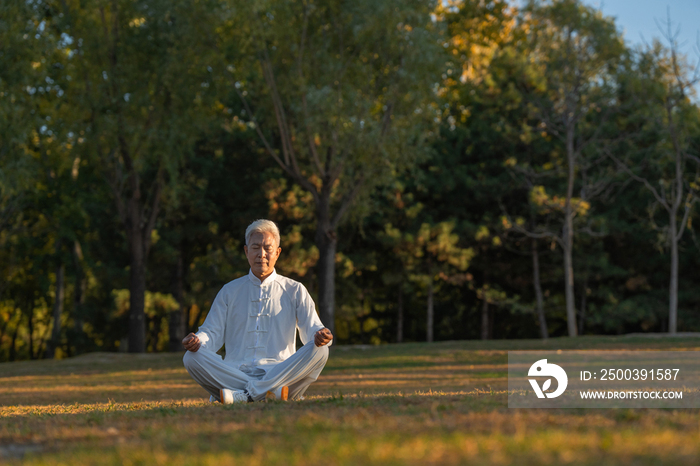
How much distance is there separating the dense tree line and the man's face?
11.0m

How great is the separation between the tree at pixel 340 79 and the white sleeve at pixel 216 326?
36.8 ft

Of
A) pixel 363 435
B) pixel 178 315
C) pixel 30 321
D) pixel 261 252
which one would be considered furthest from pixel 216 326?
pixel 30 321

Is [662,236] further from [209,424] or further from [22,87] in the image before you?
[209,424]

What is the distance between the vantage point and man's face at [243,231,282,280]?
662cm

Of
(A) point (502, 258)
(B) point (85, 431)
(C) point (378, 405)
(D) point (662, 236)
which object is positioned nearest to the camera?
(B) point (85, 431)

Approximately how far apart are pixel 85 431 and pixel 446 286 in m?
26.8

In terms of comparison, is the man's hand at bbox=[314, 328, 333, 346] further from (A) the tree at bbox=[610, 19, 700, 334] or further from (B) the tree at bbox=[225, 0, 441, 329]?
(A) the tree at bbox=[610, 19, 700, 334]

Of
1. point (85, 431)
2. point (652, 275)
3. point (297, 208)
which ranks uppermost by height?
point (297, 208)

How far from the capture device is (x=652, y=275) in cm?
2828

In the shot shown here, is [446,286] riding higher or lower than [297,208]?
lower

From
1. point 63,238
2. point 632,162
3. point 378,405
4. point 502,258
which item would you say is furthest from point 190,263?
point 378,405

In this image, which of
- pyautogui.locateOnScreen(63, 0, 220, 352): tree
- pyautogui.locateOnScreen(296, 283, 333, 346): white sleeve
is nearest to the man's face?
pyautogui.locateOnScreen(296, 283, 333, 346): white sleeve

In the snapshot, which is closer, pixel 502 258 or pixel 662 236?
pixel 662 236

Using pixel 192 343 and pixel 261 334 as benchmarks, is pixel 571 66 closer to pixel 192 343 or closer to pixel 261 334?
pixel 261 334
